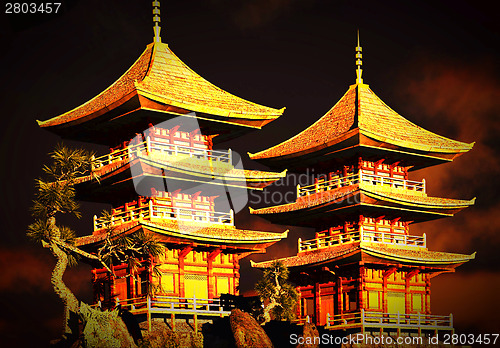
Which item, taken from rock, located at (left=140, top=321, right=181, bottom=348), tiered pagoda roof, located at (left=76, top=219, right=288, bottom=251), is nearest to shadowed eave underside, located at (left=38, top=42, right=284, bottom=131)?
tiered pagoda roof, located at (left=76, top=219, right=288, bottom=251)

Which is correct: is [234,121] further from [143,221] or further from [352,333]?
[352,333]

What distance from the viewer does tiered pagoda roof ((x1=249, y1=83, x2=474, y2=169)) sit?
56.2 metres

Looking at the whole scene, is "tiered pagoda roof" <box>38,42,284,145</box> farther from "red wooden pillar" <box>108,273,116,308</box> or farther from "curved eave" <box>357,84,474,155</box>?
"red wooden pillar" <box>108,273,116,308</box>

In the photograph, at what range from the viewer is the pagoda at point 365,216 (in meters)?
54.5

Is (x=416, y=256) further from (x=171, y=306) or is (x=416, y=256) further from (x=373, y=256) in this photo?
(x=171, y=306)

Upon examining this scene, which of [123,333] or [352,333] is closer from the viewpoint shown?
[123,333]

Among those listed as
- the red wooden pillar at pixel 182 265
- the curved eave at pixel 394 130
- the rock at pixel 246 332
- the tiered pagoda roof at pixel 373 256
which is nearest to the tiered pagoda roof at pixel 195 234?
the red wooden pillar at pixel 182 265

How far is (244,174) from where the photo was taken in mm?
53969

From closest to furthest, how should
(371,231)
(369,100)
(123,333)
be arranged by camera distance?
(123,333), (371,231), (369,100)

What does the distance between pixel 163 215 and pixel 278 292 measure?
649 centimetres

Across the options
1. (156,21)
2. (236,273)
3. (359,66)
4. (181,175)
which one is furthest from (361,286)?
(156,21)

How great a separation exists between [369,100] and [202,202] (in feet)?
40.0

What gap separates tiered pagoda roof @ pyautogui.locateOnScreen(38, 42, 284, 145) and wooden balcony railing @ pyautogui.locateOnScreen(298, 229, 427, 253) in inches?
275

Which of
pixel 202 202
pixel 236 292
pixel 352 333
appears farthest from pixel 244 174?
pixel 352 333
